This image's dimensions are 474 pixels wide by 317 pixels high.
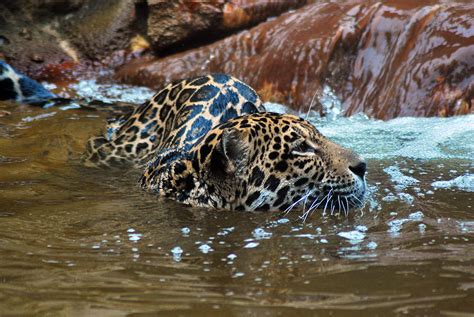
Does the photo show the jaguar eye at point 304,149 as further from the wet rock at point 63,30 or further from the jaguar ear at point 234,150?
the wet rock at point 63,30

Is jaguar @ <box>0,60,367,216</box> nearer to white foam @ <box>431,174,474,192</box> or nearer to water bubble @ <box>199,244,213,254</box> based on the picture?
white foam @ <box>431,174,474,192</box>

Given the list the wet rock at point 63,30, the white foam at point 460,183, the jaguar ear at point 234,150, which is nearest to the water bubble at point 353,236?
the jaguar ear at point 234,150

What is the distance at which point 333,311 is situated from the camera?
336 cm

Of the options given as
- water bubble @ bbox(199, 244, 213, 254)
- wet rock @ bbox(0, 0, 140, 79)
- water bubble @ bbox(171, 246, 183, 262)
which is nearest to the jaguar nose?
water bubble @ bbox(199, 244, 213, 254)

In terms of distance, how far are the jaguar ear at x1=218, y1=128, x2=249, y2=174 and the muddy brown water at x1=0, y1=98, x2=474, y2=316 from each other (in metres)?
0.34

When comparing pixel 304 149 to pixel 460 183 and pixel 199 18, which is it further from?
pixel 199 18

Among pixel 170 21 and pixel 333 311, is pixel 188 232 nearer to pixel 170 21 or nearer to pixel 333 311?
pixel 333 311

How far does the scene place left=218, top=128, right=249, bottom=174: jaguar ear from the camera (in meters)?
5.51

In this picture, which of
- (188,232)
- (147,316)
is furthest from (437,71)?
(147,316)

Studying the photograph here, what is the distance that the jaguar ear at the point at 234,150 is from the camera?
5512 mm

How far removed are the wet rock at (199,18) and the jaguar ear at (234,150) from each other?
683cm

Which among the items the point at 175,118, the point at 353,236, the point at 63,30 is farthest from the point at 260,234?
the point at 63,30

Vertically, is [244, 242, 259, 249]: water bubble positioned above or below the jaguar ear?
below

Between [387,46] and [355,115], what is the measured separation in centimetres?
99
